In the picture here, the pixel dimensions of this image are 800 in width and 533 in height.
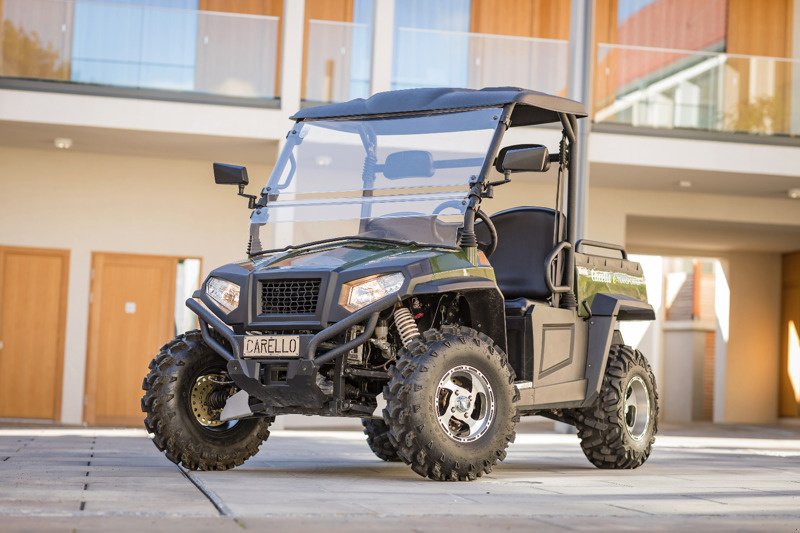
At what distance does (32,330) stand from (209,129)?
403 centimetres

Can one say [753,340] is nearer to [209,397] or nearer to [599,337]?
[599,337]

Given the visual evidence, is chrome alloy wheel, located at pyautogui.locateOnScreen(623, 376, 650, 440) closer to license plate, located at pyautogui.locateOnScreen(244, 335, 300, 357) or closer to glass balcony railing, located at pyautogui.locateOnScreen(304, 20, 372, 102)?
license plate, located at pyautogui.locateOnScreen(244, 335, 300, 357)

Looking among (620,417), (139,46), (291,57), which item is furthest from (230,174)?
(139,46)

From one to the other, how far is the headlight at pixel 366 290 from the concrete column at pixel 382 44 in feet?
33.0

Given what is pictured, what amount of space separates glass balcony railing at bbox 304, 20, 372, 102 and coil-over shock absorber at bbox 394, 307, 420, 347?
32.9ft

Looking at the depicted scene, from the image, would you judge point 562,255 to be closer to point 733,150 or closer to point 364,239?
point 364,239

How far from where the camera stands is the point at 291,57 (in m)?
16.7

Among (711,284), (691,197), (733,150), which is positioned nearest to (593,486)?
(733,150)

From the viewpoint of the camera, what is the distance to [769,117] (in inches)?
720

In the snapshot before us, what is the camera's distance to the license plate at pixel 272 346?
7.03 meters

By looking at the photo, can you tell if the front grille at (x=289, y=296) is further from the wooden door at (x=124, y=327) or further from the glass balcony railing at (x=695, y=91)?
the glass balcony railing at (x=695, y=91)

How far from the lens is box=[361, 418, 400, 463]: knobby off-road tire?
9438 mm

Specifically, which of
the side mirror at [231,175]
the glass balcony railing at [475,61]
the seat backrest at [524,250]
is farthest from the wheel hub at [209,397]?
the glass balcony railing at [475,61]

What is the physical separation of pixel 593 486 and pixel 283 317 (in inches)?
77.1
